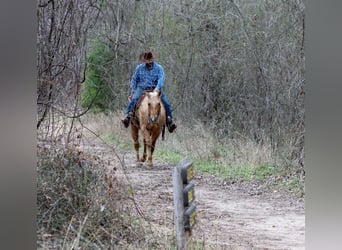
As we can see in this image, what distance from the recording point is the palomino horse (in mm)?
3926

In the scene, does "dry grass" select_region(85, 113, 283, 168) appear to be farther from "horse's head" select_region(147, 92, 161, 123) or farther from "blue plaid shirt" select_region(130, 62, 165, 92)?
"blue plaid shirt" select_region(130, 62, 165, 92)

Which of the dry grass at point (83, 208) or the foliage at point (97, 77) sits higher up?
the foliage at point (97, 77)

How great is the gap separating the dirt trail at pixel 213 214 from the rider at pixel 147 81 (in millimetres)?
297

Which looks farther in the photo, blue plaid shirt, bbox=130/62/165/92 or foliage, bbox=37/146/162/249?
blue plaid shirt, bbox=130/62/165/92

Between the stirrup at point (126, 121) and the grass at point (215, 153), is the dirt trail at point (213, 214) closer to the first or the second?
the grass at point (215, 153)

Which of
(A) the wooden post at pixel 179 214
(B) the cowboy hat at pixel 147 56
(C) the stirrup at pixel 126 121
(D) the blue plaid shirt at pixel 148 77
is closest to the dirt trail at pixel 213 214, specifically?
(A) the wooden post at pixel 179 214

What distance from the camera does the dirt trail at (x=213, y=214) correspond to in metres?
3.88

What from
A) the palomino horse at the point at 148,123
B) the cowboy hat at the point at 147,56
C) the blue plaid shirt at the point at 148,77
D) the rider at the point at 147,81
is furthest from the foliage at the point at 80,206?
the cowboy hat at the point at 147,56

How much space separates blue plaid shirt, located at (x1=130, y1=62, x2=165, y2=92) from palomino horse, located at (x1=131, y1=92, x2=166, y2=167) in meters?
0.06

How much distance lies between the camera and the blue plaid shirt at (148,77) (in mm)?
3924

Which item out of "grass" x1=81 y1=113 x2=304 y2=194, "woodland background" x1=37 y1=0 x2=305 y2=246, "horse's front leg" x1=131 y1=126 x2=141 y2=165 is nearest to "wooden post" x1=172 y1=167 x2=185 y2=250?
"grass" x1=81 y1=113 x2=304 y2=194

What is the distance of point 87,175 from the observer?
3.90 metres

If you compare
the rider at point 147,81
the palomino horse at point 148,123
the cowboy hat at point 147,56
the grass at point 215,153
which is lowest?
the grass at point 215,153

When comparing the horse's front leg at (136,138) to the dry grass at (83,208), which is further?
the horse's front leg at (136,138)
